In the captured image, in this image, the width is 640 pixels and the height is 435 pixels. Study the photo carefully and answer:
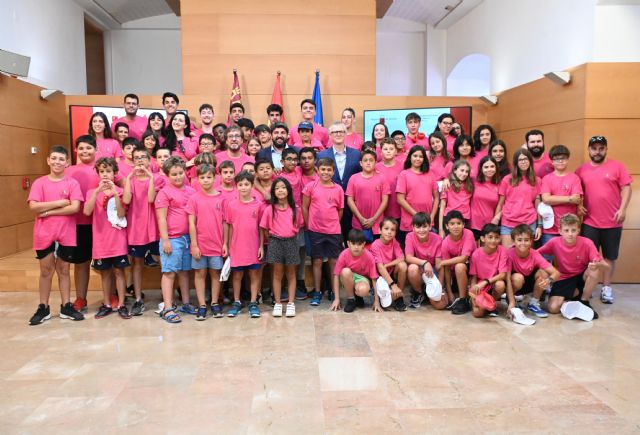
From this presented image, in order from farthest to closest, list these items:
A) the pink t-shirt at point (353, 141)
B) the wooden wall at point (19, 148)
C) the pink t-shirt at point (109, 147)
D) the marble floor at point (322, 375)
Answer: the wooden wall at point (19, 148) < the pink t-shirt at point (353, 141) < the pink t-shirt at point (109, 147) < the marble floor at point (322, 375)

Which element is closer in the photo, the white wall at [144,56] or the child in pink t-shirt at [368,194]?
the child in pink t-shirt at [368,194]

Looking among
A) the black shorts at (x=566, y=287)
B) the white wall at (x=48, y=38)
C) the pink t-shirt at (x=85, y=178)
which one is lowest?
the black shorts at (x=566, y=287)

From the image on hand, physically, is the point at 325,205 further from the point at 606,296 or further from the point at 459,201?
the point at 606,296

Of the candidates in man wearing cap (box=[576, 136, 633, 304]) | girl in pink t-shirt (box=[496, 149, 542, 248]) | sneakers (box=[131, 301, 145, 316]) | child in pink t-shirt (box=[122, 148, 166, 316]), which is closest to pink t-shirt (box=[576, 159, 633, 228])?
man wearing cap (box=[576, 136, 633, 304])

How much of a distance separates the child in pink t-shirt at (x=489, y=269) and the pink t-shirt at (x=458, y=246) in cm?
9

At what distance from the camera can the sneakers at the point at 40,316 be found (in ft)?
13.7

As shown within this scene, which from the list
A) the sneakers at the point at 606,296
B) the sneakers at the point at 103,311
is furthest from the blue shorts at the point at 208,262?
the sneakers at the point at 606,296

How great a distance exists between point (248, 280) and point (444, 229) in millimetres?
1950

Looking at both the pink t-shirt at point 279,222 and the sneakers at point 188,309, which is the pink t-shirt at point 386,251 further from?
the sneakers at point 188,309

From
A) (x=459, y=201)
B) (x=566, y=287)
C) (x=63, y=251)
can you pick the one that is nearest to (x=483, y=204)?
(x=459, y=201)

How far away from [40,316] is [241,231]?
178 centimetres

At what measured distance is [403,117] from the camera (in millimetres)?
7578

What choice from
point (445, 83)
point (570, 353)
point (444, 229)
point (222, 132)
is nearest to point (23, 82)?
point (222, 132)

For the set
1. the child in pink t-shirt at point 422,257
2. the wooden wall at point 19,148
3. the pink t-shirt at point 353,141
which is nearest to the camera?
the child in pink t-shirt at point 422,257
